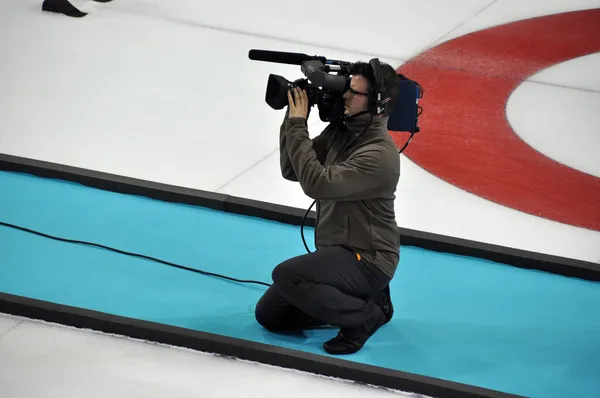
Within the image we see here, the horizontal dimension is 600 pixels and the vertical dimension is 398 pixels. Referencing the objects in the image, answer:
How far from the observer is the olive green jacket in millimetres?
4254

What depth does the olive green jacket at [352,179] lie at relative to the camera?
4.25m

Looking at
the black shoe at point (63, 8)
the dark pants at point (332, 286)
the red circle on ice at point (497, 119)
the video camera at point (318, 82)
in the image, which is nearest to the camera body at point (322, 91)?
the video camera at point (318, 82)

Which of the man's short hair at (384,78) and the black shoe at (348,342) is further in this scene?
the black shoe at (348,342)

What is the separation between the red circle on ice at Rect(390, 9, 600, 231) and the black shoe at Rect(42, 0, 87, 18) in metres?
3.06

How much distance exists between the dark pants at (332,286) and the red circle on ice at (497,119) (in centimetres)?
200

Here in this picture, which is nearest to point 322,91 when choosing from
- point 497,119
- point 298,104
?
point 298,104

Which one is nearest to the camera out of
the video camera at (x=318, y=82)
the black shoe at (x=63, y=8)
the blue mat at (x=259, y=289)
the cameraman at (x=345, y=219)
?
the video camera at (x=318, y=82)

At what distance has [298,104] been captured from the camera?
431 centimetres

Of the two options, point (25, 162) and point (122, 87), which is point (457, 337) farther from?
point (122, 87)

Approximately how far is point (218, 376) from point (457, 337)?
3.84 feet

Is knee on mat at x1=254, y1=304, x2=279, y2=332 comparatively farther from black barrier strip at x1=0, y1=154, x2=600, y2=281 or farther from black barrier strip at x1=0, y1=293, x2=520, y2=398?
black barrier strip at x1=0, y1=154, x2=600, y2=281

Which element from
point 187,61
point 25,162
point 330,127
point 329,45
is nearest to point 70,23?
point 187,61

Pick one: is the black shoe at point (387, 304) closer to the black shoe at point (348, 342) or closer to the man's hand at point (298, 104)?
the black shoe at point (348, 342)

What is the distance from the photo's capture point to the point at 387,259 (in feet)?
14.6
